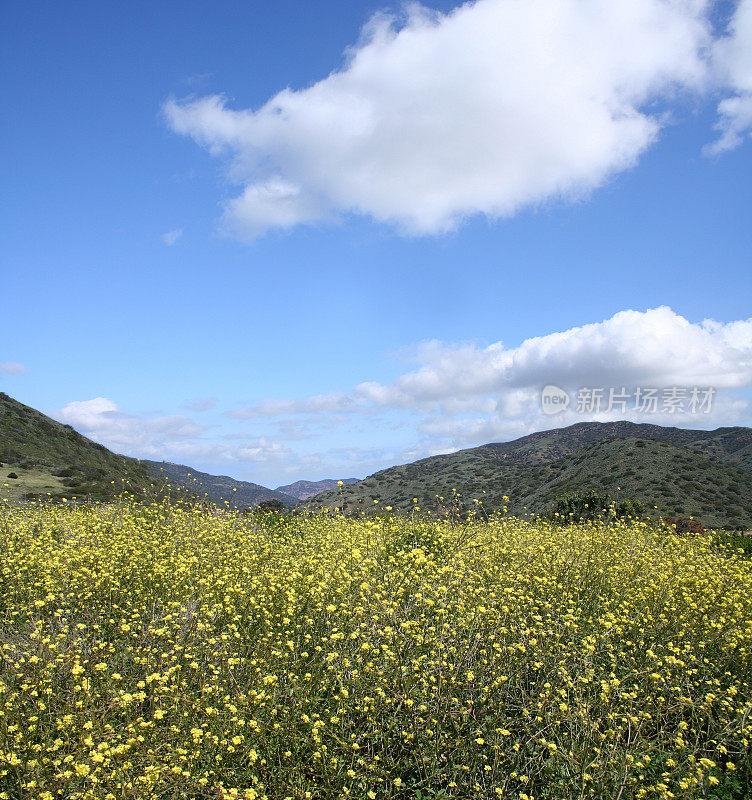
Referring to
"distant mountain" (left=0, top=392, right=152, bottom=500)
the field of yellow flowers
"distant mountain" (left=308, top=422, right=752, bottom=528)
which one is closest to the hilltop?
"distant mountain" (left=0, top=392, right=152, bottom=500)

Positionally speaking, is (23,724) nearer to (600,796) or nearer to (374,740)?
(374,740)

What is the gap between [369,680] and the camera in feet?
15.8

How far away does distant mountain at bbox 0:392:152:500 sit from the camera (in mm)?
27109

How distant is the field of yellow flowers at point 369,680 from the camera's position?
4.09 m

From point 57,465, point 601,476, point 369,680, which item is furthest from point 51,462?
point 601,476

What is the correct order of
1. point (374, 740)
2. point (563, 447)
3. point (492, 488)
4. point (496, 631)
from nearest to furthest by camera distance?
point (374, 740) → point (496, 631) → point (492, 488) → point (563, 447)

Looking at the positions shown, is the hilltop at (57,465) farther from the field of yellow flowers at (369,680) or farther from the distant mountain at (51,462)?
the field of yellow flowers at (369,680)

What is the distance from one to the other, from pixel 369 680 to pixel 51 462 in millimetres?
38444

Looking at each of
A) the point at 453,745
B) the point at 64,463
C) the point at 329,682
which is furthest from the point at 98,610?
the point at 64,463

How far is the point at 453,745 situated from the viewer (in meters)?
4.38

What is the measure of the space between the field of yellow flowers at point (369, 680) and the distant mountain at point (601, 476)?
5.47 meters

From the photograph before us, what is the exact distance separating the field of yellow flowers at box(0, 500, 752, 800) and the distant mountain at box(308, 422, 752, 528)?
5470 mm

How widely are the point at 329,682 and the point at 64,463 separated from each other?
3936cm

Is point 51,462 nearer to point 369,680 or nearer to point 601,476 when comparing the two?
point 369,680
